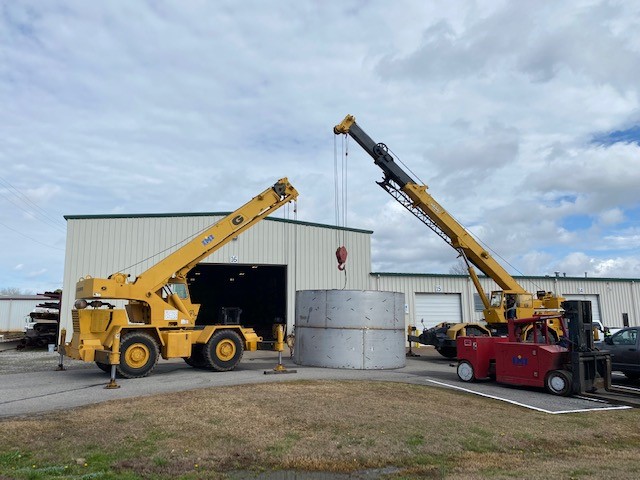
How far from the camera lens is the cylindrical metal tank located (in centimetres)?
1695

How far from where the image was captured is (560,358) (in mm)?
12773

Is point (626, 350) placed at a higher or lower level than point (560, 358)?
higher

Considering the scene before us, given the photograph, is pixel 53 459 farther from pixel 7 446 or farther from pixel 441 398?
pixel 441 398

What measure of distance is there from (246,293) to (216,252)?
14900mm

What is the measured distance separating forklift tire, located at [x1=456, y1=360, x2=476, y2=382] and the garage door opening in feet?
71.6

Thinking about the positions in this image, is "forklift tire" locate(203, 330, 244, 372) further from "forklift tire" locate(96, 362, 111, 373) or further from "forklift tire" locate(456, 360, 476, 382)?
"forklift tire" locate(456, 360, 476, 382)

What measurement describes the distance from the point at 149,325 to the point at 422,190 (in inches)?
455

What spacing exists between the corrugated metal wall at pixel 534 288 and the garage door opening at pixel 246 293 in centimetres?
940

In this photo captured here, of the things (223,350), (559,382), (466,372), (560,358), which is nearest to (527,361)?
(560,358)

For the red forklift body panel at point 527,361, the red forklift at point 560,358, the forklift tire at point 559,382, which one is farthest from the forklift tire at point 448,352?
the forklift tire at point 559,382

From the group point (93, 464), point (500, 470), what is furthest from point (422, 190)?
point (93, 464)

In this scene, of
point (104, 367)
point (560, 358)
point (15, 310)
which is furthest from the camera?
point (15, 310)

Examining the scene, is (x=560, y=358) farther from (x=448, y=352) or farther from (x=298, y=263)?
(x=298, y=263)

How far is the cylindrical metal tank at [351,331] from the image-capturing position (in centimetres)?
Result: 1695
